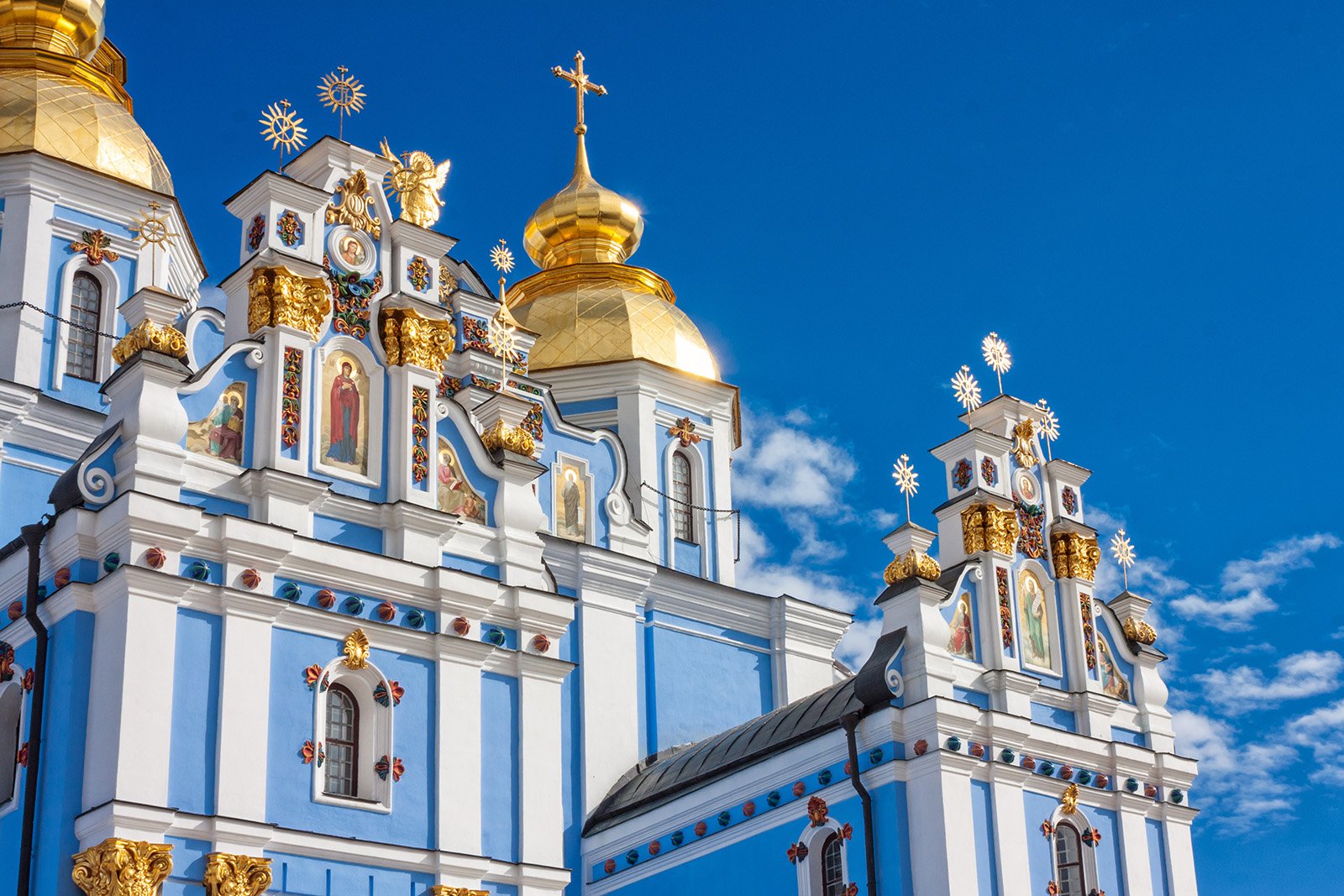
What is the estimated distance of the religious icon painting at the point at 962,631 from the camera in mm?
19391

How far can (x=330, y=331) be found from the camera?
1736 cm

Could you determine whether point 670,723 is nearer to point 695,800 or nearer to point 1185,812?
point 695,800

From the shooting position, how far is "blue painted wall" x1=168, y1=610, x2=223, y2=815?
14.8 m

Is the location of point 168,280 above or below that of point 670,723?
above

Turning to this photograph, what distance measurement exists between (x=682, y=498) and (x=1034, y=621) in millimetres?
5770

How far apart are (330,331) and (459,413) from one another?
1.43m

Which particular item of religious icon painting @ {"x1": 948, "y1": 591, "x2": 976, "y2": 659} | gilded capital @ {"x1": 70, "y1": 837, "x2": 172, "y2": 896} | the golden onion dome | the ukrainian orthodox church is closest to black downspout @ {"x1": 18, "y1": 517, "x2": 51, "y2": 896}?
the ukrainian orthodox church

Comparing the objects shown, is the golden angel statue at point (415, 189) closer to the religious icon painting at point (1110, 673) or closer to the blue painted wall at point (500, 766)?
the blue painted wall at point (500, 766)

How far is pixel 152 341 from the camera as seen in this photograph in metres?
15.9

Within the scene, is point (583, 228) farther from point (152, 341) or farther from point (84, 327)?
point (152, 341)

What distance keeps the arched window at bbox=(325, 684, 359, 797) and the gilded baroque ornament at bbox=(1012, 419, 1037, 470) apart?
8205mm

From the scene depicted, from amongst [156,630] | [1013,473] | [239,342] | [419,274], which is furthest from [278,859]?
[1013,473]

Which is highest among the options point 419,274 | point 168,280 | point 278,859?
point 168,280

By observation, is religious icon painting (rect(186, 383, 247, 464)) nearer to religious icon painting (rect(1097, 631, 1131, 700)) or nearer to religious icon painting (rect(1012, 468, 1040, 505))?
religious icon painting (rect(1012, 468, 1040, 505))
